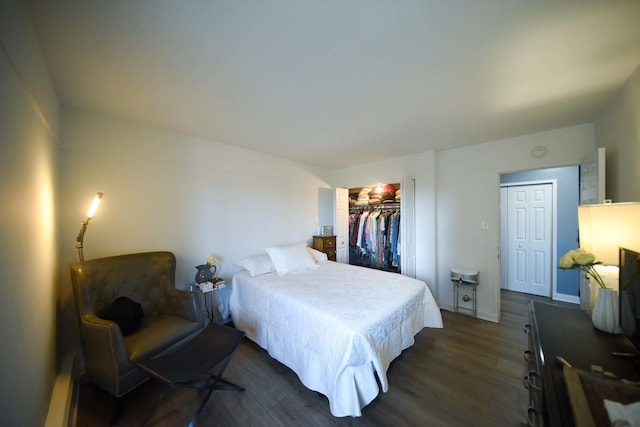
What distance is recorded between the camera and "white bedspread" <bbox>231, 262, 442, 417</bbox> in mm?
1481

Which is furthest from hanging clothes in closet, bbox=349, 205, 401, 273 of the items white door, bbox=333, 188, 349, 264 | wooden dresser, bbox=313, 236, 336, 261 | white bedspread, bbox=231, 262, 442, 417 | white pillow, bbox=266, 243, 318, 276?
white pillow, bbox=266, 243, 318, 276

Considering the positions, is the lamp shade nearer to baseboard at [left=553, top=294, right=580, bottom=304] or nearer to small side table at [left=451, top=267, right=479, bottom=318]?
small side table at [left=451, top=267, right=479, bottom=318]

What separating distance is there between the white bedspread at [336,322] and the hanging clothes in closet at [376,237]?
141 cm

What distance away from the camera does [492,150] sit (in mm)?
2936

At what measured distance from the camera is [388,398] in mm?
1686

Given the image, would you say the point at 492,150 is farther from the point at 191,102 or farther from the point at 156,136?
the point at 156,136

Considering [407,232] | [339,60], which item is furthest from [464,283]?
[339,60]

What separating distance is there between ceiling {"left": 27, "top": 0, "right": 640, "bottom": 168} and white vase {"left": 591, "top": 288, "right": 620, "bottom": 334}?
1.46 meters

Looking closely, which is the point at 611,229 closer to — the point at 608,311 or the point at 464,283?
the point at 608,311

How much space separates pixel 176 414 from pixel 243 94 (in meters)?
2.47

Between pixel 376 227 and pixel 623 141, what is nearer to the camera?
pixel 623 141

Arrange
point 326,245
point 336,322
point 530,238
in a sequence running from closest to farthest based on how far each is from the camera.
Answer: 1. point 336,322
2. point 530,238
3. point 326,245

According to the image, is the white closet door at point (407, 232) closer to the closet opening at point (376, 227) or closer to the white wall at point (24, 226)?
the closet opening at point (376, 227)

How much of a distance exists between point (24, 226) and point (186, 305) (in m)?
1.28
